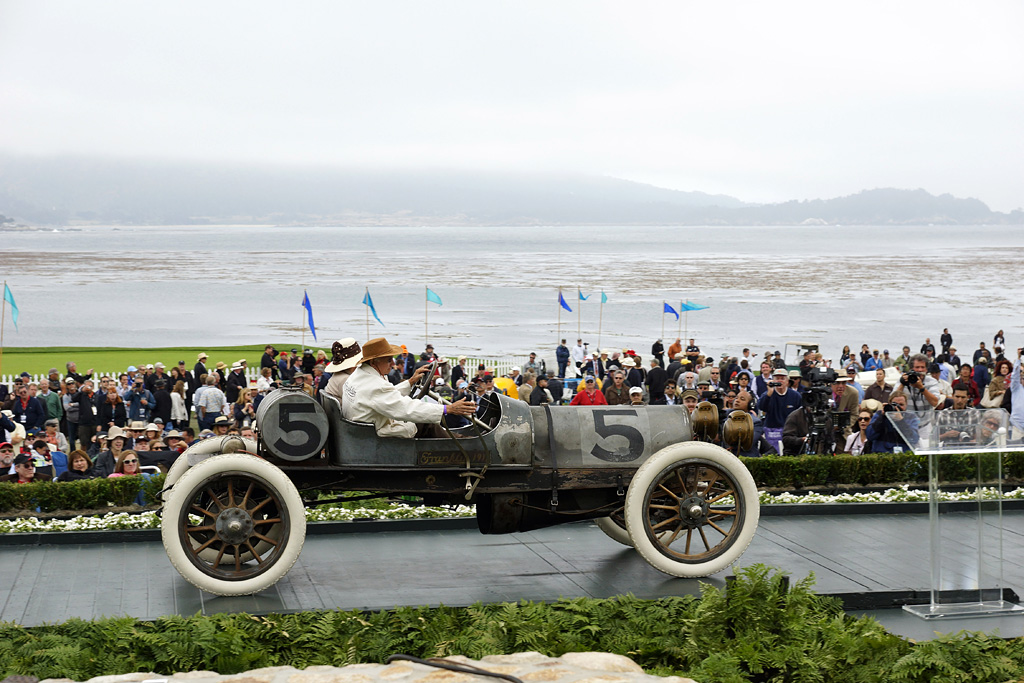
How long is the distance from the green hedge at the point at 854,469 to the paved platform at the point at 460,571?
1801 mm

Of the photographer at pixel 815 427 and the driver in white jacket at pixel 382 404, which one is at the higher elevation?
the driver in white jacket at pixel 382 404

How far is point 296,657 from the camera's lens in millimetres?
6836

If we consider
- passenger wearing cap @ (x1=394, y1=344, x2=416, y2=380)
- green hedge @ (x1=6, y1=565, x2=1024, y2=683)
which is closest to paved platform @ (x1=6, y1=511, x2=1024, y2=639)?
green hedge @ (x1=6, y1=565, x2=1024, y2=683)

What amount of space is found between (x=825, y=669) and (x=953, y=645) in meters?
1.00

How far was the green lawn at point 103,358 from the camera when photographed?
28.9 metres

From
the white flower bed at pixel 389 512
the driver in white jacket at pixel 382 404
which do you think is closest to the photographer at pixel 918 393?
the white flower bed at pixel 389 512

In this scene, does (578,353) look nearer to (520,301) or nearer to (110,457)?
(110,457)

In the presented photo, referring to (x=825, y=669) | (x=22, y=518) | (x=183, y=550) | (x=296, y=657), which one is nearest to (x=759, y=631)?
(x=825, y=669)

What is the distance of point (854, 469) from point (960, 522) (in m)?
3.64

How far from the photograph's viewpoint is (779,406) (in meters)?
14.5

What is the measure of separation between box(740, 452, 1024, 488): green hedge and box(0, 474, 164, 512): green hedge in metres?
6.53

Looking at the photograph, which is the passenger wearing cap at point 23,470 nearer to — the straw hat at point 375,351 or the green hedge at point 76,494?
the green hedge at point 76,494

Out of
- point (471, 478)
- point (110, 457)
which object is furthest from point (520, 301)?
point (471, 478)

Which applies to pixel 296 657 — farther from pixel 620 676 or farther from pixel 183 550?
pixel 620 676
